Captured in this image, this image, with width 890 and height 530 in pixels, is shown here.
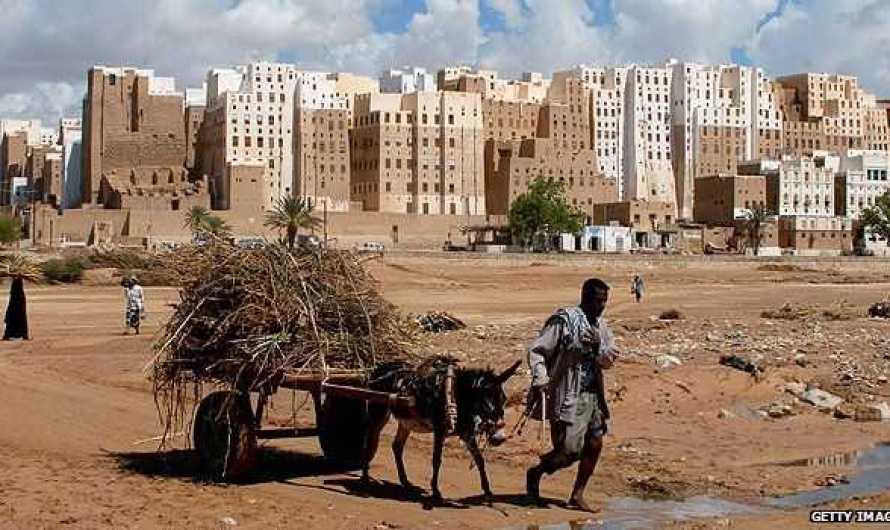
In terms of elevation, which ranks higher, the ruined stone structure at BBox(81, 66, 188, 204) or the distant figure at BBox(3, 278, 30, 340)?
the ruined stone structure at BBox(81, 66, 188, 204)

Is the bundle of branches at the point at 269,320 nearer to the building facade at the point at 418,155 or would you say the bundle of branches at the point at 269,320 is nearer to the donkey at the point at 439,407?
the donkey at the point at 439,407

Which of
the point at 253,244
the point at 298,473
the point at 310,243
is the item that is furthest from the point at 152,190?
the point at 298,473

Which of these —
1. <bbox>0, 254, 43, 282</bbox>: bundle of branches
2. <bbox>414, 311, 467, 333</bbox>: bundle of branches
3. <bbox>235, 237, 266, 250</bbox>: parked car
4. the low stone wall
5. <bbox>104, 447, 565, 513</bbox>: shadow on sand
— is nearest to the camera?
<bbox>104, 447, 565, 513</bbox>: shadow on sand

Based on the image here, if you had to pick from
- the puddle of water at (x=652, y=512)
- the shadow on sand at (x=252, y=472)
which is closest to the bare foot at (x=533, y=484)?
the puddle of water at (x=652, y=512)

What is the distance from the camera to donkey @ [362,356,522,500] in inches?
377

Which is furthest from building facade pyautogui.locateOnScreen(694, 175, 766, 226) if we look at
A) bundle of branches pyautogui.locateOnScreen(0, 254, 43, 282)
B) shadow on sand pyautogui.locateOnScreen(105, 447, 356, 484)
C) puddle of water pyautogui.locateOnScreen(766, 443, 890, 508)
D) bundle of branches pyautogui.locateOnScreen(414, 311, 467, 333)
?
shadow on sand pyautogui.locateOnScreen(105, 447, 356, 484)

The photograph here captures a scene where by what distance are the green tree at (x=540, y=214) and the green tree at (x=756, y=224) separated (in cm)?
1543

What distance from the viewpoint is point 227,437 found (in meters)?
10.9

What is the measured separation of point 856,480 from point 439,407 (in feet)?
14.5

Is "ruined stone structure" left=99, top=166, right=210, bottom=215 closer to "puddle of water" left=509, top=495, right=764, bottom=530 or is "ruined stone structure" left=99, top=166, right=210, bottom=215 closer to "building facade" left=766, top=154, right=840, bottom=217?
"building facade" left=766, top=154, right=840, bottom=217

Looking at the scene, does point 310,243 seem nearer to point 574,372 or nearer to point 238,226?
point 574,372

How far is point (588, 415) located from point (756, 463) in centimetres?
380

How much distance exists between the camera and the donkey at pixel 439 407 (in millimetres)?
9586

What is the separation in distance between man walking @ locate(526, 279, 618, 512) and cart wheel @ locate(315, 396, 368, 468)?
279 centimetres
